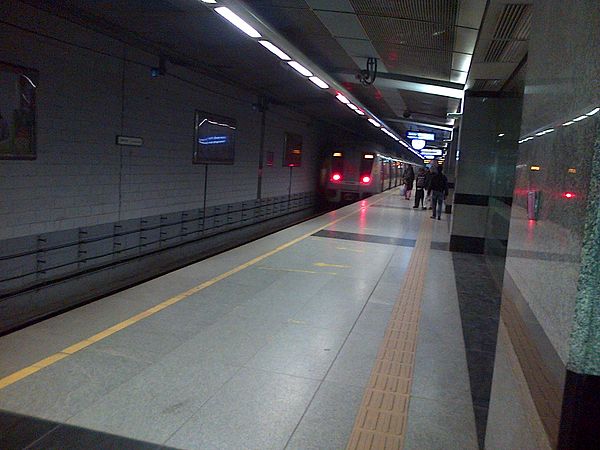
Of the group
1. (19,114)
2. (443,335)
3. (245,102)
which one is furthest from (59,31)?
(245,102)

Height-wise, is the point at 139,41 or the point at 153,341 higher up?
the point at 139,41

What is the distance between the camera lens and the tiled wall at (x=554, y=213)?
4.66ft

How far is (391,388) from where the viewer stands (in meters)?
3.86

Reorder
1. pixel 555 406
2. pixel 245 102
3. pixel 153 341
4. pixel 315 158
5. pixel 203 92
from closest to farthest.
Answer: pixel 555 406 → pixel 153 341 → pixel 203 92 → pixel 245 102 → pixel 315 158

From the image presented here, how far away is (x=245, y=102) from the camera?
45.3 feet

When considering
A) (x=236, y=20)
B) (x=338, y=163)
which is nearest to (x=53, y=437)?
(x=236, y=20)

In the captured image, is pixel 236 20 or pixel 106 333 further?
pixel 236 20

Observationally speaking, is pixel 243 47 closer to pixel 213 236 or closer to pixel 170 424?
pixel 213 236

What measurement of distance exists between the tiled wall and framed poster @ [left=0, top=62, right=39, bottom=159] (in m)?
5.75

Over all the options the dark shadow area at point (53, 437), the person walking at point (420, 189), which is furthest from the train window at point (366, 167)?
the dark shadow area at point (53, 437)

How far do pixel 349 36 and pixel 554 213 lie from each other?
Answer: 21.1ft

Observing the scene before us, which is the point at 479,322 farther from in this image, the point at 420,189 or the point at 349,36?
the point at 420,189

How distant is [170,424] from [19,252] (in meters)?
4.26

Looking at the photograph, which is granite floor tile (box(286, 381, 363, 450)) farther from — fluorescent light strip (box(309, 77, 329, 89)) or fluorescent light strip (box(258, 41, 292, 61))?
fluorescent light strip (box(309, 77, 329, 89))
